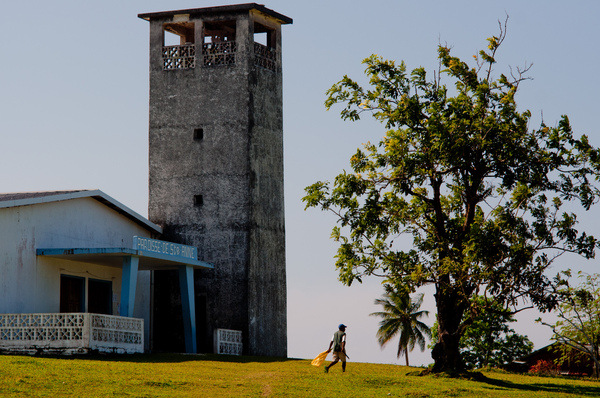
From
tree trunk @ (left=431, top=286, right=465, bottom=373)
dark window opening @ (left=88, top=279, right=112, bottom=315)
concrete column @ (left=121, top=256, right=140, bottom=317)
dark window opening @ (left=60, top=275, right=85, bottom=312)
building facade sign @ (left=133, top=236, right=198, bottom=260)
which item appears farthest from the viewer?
dark window opening @ (left=88, top=279, right=112, bottom=315)

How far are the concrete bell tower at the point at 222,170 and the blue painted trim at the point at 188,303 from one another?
92.5 inches

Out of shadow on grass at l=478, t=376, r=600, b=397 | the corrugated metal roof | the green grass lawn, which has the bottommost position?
shadow on grass at l=478, t=376, r=600, b=397

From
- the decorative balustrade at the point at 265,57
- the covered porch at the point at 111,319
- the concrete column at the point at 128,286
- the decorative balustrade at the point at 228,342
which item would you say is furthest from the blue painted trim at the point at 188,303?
the decorative balustrade at the point at 265,57

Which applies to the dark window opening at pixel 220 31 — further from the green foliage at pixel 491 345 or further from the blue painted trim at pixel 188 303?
the green foliage at pixel 491 345

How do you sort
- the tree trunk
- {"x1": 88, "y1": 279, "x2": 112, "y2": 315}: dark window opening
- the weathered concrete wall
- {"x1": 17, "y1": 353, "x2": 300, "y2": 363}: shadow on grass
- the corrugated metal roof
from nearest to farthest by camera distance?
the tree trunk, {"x1": 17, "y1": 353, "x2": 300, "y2": 363}: shadow on grass, the corrugated metal roof, {"x1": 88, "y1": 279, "x2": 112, "y2": 315}: dark window opening, the weathered concrete wall

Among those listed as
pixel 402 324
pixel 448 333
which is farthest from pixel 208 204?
pixel 402 324

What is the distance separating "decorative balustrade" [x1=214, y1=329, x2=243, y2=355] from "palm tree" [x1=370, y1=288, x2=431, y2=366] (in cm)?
3146

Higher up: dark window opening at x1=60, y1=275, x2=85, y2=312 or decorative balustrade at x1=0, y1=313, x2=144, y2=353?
dark window opening at x1=60, y1=275, x2=85, y2=312

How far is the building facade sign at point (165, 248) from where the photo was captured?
3123 centimetres

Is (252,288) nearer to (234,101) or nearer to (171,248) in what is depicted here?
(171,248)

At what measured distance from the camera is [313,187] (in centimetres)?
2831

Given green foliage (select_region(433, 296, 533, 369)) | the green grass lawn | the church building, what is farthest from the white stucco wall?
green foliage (select_region(433, 296, 533, 369))

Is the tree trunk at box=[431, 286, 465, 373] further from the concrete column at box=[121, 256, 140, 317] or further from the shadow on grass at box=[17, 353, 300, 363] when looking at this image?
the concrete column at box=[121, 256, 140, 317]

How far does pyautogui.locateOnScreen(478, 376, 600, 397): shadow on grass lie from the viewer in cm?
2500
